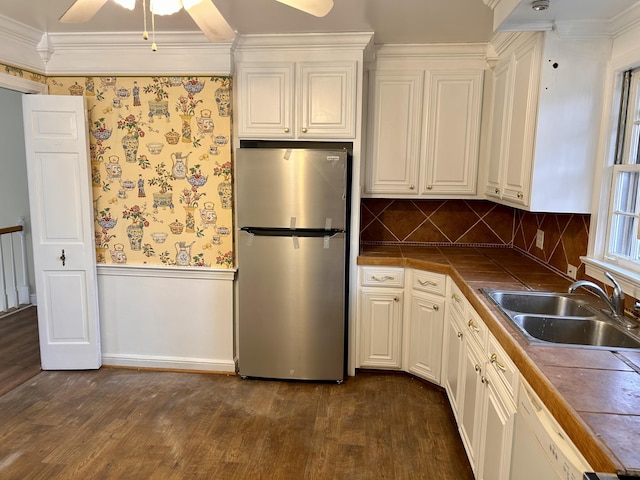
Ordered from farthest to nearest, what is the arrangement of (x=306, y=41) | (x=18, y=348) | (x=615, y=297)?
(x=18, y=348) < (x=306, y=41) < (x=615, y=297)

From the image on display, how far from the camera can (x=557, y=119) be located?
221 centimetres

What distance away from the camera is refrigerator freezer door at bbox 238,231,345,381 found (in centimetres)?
297

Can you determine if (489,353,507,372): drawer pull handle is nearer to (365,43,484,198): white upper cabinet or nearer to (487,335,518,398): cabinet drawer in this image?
(487,335,518,398): cabinet drawer

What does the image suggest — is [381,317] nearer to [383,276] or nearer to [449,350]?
[383,276]

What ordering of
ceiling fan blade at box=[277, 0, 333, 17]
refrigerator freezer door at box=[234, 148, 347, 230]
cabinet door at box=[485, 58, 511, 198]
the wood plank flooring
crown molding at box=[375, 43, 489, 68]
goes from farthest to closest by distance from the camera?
the wood plank flooring, crown molding at box=[375, 43, 489, 68], refrigerator freezer door at box=[234, 148, 347, 230], cabinet door at box=[485, 58, 511, 198], ceiling fan blade at box=[277, 0, 333, 17]

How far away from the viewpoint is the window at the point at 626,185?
2.00m

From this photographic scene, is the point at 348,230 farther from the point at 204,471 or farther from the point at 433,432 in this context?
the point at 204,471

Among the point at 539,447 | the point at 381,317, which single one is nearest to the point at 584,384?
the point at 539,447

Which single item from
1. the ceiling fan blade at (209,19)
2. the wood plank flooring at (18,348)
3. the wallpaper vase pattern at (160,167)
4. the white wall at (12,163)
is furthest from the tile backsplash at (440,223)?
the white wall at (12,163)

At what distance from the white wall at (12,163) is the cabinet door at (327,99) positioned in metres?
3.31

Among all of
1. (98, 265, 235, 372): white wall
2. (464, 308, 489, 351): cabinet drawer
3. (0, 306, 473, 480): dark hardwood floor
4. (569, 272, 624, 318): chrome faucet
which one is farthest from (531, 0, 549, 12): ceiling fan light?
(98, 265, 235, 372): white wall

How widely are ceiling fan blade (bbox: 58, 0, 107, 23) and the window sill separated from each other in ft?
7.73

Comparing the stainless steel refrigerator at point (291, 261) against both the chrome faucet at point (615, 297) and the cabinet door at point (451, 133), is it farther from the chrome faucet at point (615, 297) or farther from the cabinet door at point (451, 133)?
the chrome faucet at point (615, 297)

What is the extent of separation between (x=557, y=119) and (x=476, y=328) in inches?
44.1
